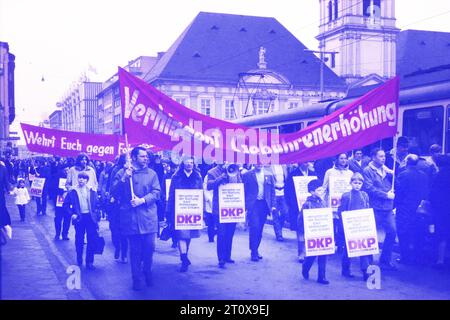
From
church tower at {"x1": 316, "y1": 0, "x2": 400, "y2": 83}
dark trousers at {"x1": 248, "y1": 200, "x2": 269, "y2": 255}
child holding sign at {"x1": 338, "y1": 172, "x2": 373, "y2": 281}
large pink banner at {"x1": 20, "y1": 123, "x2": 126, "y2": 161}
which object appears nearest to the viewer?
child holding sign at {"x1": 338, "y1": 172, "x2": 373, "y2": 281}

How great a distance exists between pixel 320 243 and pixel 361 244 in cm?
53

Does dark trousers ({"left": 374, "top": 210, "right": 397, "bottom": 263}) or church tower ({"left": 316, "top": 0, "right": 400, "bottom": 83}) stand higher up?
church tower ({"left": 316, "top": 0, "right": 400, "bottom": 83})

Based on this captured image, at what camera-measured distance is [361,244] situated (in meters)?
7.11

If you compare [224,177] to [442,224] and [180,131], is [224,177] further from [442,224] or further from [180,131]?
[442,224]

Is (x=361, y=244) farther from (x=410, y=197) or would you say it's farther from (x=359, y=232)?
(x=410, y=197)

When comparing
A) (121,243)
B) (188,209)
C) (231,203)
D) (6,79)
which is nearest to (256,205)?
(231,203)

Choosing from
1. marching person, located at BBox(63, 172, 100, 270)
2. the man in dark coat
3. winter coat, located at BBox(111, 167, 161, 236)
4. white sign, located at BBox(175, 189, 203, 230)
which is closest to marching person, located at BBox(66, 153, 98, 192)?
marching person, located at BBox(63, 172, 100, 270)

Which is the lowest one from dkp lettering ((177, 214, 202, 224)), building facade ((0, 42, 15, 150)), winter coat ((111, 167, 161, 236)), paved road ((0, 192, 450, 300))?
paved road ((0, 192, 450, 300))

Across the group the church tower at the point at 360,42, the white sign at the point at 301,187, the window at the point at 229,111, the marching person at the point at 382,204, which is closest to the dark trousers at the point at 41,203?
the white sign at the point at 301,187

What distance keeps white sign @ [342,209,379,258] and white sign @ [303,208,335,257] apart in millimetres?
→ 218

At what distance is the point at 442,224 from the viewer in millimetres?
8141

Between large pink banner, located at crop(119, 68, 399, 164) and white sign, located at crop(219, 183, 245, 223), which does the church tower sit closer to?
white sign, located at crop(219, 183, 245, 223)

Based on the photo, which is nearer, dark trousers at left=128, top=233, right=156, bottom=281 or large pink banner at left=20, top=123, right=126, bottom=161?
dark trousers at left=128, top=233, right=156, bottom=281

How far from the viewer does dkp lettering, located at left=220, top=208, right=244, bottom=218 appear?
8508 mm
